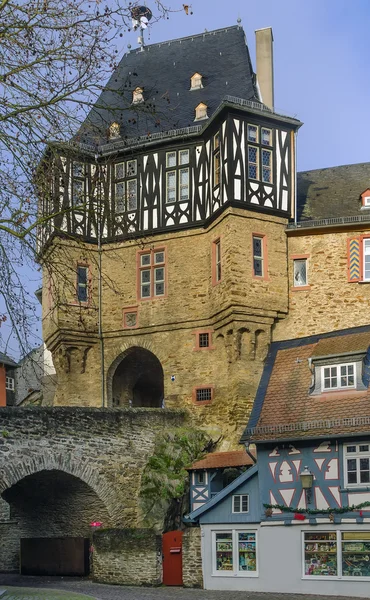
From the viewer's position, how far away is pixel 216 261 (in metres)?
28.9

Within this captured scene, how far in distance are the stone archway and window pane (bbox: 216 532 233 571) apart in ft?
31.4

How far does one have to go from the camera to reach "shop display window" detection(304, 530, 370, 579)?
19188mm

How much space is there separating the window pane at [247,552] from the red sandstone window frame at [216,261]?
9375mm

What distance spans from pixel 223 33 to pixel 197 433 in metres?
15.1

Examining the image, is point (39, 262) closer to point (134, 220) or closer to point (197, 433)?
point (197, 433)

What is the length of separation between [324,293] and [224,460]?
6687 millimetres

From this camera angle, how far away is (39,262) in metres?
12.0

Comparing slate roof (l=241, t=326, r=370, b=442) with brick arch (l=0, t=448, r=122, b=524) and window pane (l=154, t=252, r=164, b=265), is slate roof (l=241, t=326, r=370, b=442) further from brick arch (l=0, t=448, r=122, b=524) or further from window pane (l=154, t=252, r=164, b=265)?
window pane (l=154, t=252, r=164, b=265)

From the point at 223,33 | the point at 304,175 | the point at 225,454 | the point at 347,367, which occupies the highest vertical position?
the point at 223,33

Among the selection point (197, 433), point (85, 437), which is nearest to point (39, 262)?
point (85, 437)

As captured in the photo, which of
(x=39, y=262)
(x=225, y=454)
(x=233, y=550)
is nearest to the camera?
(x=39, y=262)

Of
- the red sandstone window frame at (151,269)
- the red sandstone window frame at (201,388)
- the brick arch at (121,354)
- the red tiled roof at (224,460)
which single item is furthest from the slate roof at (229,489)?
the red sandstone window frame at (151,269)

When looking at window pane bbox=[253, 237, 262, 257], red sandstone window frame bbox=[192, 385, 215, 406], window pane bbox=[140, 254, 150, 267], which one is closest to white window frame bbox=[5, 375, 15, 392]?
window pane bbox=[140, 254, 150, 267]

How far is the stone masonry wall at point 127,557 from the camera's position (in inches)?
894
